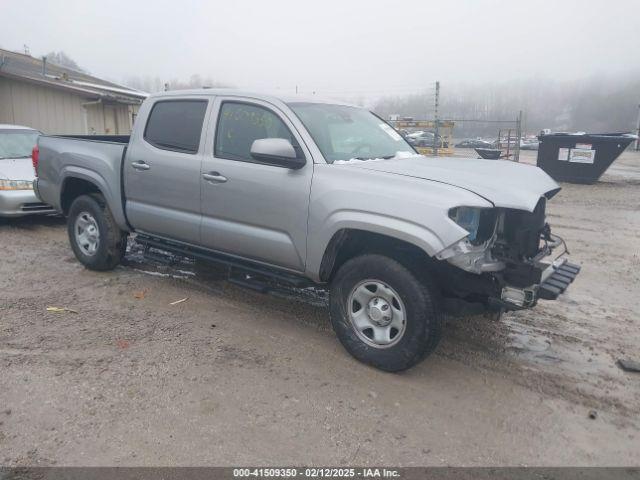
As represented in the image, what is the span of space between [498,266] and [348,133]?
1765 mm

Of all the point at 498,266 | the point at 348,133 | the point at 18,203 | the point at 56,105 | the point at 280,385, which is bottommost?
the point at 280,385

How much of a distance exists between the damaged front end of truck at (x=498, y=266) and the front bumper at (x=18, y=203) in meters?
6.63

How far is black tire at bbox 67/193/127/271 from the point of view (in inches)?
227

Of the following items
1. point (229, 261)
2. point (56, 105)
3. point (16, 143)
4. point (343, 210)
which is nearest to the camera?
point (343, 210)

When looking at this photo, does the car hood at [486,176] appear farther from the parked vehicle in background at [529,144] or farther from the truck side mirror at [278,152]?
the parked vehicle in background at [529,144]

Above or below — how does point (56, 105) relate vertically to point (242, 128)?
above

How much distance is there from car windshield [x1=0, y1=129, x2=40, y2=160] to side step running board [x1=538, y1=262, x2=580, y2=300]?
28.3 ft

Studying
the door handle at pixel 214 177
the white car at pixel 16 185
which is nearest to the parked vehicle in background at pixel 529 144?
the white car at pixel 16 185

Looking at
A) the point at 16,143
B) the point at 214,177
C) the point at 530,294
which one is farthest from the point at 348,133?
the point at 16,143

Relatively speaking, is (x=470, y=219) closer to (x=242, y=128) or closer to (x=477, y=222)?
(x=477, y=222)

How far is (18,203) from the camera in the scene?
8.02 m

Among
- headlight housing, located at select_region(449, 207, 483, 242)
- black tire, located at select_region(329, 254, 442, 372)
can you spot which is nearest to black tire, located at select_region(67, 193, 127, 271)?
black tire, located at select_region(329, 254, 442, 372)

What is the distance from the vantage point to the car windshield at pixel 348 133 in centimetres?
432

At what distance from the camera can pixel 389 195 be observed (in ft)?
12.1
